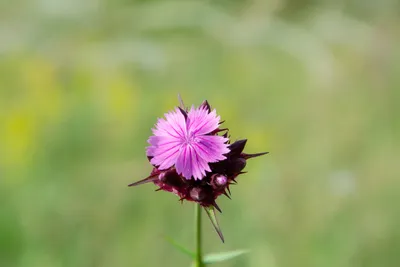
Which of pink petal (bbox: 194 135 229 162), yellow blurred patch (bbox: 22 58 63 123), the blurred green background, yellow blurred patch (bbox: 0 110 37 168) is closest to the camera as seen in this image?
pink petal (bbox: 194 135 229 162)

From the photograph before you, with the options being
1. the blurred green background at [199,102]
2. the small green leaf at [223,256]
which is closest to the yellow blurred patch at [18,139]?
the blurred green background at [199,102]

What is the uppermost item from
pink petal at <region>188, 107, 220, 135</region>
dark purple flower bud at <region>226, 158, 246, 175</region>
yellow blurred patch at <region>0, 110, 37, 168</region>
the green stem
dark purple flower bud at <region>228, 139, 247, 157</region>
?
yellow blurred patch at <region>0, 110, 37, 168</region>

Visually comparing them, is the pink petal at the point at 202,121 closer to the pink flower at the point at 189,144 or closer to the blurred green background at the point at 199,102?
the pink flower at the point at 189,144

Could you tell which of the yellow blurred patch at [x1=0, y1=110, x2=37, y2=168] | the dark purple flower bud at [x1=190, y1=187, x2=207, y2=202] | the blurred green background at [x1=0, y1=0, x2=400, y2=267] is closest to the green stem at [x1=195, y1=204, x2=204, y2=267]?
the dark purple flower bud at [x1=190, y1=187, x2=207, y2=202]

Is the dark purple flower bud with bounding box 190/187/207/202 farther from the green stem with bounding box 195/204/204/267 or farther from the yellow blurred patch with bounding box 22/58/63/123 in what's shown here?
the yellow blurred patch with bounding box 22/58/63/123

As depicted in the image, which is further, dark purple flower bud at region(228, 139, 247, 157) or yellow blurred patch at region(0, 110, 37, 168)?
yellow blurred patch at region(0, 110, 37, 168)

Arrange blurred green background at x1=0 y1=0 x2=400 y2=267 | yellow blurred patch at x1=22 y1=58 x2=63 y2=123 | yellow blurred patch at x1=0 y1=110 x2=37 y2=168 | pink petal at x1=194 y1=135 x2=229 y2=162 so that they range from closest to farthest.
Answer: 1. pink petal at x1=194 y1=135 x2=229 y2=162
2. blurred green background at x1=0 y1=0 x2=400 y2=267
3. yellow blurred patch at x1=0 y1=110 x2=37 y2=168
4. yellow blurred patch at x1=22 y1=58 x2=63 y2=123

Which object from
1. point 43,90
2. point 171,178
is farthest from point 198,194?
point 43,90
